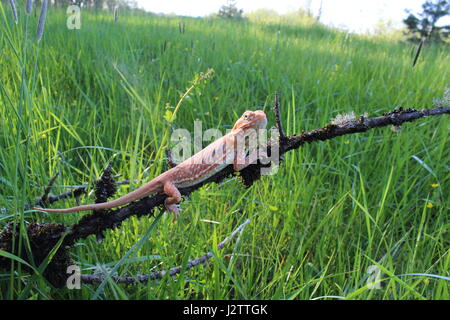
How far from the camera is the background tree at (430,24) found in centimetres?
931

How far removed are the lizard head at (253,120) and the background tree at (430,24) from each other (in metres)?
9.71

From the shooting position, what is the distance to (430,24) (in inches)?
386

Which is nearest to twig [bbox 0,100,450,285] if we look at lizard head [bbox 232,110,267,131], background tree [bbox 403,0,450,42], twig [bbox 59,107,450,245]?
twig [bbox 59,107,450,245]

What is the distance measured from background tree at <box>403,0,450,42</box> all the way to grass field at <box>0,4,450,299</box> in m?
5.38

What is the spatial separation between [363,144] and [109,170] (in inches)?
89.9

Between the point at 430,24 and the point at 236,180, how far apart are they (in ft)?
35.2

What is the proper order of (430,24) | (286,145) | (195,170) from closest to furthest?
(286,145)
(195,170)
(430,24)

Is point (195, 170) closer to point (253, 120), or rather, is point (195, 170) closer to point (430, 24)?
point (253, 120)

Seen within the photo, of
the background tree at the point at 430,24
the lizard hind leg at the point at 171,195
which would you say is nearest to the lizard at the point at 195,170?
the lizard hind leg at the point at 171,195

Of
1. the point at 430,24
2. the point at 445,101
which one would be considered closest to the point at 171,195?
the point at 445,101

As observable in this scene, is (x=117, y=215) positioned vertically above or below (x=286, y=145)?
below

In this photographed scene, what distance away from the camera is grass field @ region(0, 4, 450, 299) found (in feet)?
5.18

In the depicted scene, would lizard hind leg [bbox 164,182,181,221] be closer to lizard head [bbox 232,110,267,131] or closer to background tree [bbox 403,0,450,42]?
lizard head [bbox 232,110,267,131]
